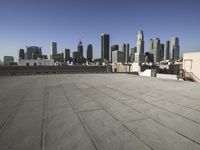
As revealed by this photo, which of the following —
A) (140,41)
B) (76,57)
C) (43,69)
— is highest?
(140,41)

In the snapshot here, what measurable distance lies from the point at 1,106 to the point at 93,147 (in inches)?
207

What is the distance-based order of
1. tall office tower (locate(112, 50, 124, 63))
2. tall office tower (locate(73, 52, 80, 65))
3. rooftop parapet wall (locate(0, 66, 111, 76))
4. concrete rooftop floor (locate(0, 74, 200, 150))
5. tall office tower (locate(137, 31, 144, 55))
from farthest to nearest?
tall office tower (locate(112, 50, 124, 63)) < tall office tower (locate(137, 31, 144, 55)) < tall office tower (locate(73, 52, 80, 65)) < rooftop parapet wall (locate(0, 66, 111, 76)) < concrete rooftop floor (locate(0, 74, 200, 150))

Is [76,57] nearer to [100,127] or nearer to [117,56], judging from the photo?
[117,56]

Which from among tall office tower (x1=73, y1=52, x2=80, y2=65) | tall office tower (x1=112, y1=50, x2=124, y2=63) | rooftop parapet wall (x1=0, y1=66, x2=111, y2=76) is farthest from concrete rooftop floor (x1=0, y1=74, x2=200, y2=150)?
tall office tower (x1=112, y1=50, x2=124, y2=63)

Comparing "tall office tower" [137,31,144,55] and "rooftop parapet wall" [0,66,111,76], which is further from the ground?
"tall office tower" [137,31,144,55]

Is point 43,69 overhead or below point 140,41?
below

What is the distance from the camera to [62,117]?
5.13 m

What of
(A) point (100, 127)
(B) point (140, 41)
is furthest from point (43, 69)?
(B) point (140, 41)

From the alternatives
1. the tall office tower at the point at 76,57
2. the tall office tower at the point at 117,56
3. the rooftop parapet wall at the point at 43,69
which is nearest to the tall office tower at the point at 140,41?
the tall office tower at the point at 117,56

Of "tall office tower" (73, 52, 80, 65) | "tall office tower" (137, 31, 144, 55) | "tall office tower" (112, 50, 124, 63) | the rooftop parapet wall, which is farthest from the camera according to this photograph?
"tall office tower" (112, 50, 124, 63)

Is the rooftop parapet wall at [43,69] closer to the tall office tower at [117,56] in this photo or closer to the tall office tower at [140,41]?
the tall office tower at [117,56]

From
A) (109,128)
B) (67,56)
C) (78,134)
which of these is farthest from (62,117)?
(67,56)

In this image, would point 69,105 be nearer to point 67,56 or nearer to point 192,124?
point 192,124

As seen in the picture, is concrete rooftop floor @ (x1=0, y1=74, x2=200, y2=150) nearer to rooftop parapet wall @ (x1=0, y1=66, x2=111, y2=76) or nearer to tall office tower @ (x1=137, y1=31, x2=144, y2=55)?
rooftop parapet wall @ (x1=0, y1=66, x2=111, y2=76)
